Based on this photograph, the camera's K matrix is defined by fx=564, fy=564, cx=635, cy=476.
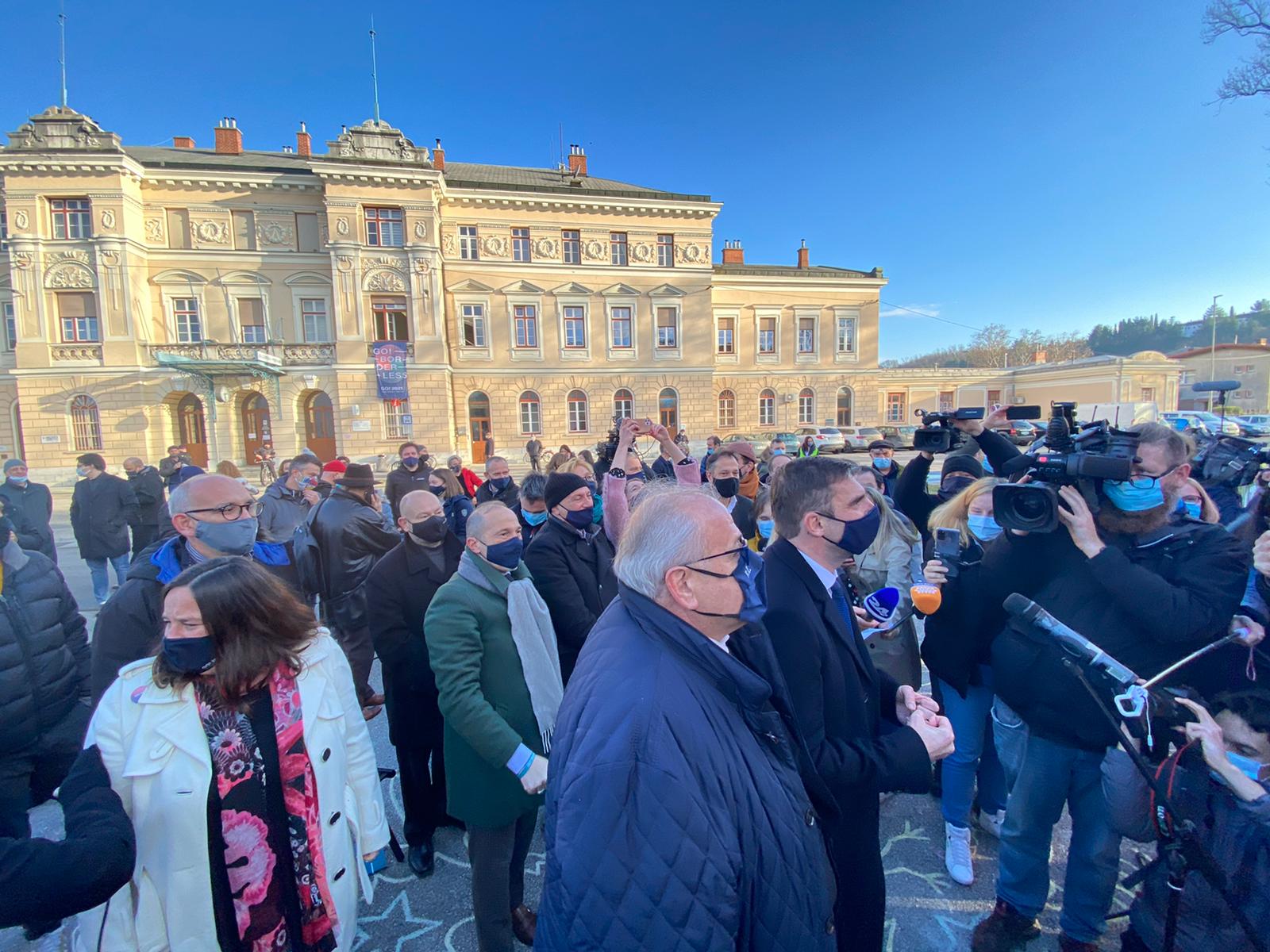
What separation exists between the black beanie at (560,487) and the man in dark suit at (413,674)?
2.35 feet

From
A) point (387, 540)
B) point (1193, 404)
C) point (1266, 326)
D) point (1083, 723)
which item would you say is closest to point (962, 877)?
point (1083, 723)

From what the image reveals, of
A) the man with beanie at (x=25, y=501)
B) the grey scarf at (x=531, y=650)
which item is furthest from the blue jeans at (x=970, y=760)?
the man with beanie at (x=25, y=501)

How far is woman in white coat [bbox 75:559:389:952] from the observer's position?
1546mm

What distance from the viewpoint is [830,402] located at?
1337 inches

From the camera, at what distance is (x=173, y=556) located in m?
2.40

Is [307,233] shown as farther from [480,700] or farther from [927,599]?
[927,599]

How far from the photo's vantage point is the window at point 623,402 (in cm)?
2998

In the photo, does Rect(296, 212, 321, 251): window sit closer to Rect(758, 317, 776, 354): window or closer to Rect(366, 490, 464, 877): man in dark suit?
Rect(758, 317, 776, 354): window

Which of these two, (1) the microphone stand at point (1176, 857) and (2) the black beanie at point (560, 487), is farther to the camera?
(2) the black beanie at point (560, 487)

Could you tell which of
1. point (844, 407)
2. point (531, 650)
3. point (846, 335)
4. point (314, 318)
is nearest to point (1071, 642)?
point (531, 650)

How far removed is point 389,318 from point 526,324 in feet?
21.0

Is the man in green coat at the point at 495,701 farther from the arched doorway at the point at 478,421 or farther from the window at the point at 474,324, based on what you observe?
the window at the point at 474,324

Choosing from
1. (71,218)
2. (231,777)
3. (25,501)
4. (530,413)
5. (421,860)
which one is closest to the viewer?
(231,777)

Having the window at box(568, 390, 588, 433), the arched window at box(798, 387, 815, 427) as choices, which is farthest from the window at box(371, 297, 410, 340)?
the arched window at box(798, 387, 815, 427)
